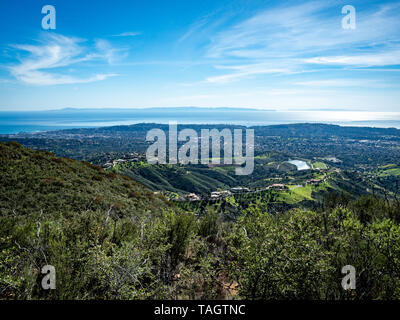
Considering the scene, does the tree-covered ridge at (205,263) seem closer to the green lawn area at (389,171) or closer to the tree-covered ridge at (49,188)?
the tree-covered ridge at (49,188)

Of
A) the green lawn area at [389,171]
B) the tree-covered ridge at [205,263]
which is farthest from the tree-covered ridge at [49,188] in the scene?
the green lawn area at [389,171]

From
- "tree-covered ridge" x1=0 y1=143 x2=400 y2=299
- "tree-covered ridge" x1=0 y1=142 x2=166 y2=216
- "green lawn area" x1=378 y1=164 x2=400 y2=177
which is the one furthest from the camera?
"green lawn area" x1=378 y1=164 x2=400 y2=177

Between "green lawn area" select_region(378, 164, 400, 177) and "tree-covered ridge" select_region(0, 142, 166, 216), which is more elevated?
"tree-covered ridge" select_region(0, 142, 166, 216)

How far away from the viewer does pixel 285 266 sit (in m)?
4.23

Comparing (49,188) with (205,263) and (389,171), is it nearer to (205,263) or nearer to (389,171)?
(205,263)

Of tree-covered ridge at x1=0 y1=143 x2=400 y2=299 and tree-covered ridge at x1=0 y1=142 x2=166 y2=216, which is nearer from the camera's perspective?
tree-covered ridge at x1=0 y1=143 x2=400 y2=299

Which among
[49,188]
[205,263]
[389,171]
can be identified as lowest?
[389,171]

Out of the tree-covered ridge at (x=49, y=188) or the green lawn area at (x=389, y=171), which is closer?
the tree-covered ridge at (x=49, y=188)

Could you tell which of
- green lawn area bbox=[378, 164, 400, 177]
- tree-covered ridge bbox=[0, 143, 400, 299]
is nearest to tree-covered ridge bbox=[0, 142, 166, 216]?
tree-covered ridge bbox=[0, 143, 400, 299]

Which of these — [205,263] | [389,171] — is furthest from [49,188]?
[389,171]

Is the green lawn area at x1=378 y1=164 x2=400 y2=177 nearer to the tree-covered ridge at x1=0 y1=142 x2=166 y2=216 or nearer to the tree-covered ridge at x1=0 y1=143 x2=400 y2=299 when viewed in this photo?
the tree-covered ridge at x1=0 y1=142 x2=166 y2=216

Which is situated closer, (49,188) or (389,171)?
(49,188)

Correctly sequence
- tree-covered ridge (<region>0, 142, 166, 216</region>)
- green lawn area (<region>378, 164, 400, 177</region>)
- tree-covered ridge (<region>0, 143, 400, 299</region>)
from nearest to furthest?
tree-covered ridge (<region>0, 143, 400, 299</region>) < tree-covered ridge (<region>0, 142, 166, 216</region>) < green lawn area (<region>378, 164, 400, 177</region>)
